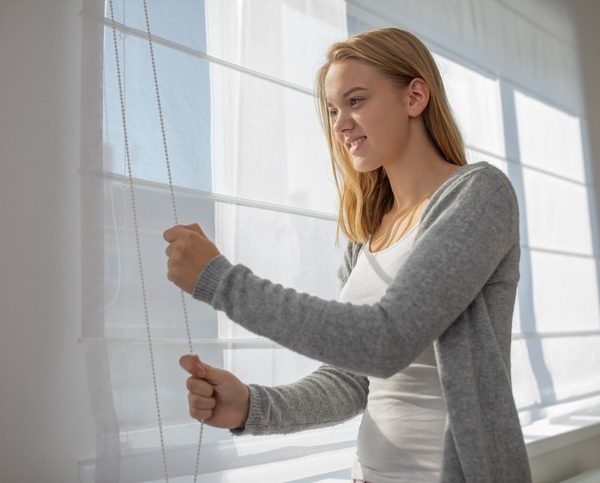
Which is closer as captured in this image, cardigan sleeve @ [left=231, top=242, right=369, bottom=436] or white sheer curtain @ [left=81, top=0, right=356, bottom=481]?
cardigan sleeve @ [left=231, top=242, right=369, bottom=436]

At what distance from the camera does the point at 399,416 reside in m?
0.89

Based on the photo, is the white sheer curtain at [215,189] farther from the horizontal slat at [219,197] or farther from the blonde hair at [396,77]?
the blonde hair at [396,77]

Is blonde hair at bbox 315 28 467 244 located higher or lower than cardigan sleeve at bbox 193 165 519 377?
higher

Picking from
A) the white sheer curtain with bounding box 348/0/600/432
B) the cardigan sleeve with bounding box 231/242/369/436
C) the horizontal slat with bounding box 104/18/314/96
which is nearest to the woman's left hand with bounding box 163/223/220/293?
the cardigan sleeve with bounding box 231/242/369/436

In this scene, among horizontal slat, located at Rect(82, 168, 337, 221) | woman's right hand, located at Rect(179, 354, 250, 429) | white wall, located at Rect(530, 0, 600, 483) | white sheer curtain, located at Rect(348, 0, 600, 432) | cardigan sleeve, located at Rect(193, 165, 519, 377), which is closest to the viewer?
cardigan sleeve, located at Rect(193, 165, 519, 377)

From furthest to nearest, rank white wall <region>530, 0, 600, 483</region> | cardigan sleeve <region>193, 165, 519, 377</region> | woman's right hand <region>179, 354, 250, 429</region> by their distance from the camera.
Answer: white wall <region>530, 0, 600, 483</region> → woman's right hand <region>179, 354, 250, 429</region> → cardigan sleeve <region>193, 165, 519, 377</region>

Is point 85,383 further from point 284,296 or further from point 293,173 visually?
point 293,173

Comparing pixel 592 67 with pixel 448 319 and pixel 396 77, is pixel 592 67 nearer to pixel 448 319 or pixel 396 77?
pixel 396 77

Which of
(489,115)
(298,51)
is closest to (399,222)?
(298,51)

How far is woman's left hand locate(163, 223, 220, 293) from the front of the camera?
73 centimetres

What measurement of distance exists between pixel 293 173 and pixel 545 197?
3.91 feet

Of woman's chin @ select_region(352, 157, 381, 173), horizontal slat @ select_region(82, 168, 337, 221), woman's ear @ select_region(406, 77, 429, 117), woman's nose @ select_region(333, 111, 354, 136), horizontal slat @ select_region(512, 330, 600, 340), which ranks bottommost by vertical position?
horizontal slat @ select_region(512, 330, 600, 340)

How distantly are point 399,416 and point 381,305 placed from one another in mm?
230

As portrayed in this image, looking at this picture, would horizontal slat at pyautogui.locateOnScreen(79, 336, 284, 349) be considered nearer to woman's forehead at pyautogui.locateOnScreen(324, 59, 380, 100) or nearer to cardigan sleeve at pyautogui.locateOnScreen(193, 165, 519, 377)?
cardigan sleeve at pyautogui.locateOnScreen(193, 165, 519, 377)
